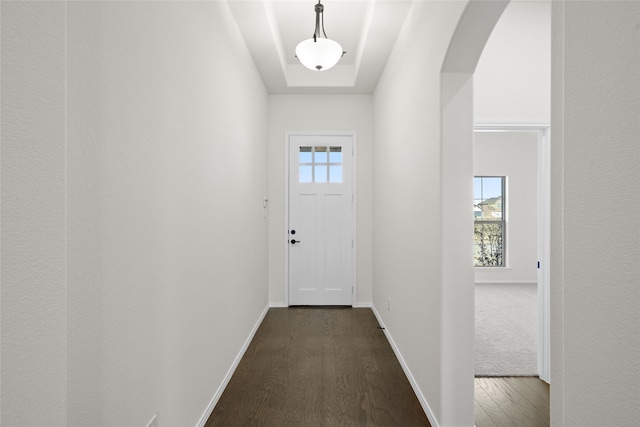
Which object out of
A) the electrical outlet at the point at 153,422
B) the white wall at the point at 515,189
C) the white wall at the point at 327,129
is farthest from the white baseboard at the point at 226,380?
the white wall at the point at 515,189

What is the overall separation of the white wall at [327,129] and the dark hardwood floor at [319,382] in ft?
3.32

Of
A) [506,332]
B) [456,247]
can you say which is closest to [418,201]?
[456,247]

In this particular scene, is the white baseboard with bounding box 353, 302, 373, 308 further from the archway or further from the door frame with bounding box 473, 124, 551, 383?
the archway

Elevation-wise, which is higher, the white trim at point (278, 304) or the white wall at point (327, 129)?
the white wall at point (327, 129)

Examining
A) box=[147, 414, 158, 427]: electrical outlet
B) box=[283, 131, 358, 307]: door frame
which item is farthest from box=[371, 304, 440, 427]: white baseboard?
box=[147, 414, 158, 427]: electrical outlet

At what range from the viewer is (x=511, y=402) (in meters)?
2.16

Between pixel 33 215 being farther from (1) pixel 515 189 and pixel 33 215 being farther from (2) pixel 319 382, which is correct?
(1) pixel 515 189

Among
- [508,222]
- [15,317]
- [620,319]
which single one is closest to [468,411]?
[620,319]

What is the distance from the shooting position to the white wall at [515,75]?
246 cm

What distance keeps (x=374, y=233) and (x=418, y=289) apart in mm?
1869

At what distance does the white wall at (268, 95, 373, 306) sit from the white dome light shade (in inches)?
64.2

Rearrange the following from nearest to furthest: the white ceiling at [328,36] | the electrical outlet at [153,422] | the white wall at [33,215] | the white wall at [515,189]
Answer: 1. the white wall at [33,215]
2. the electrical outlet at [153,422]
3. the white ceiling at [328,36]
4. the white wall at [515,189]

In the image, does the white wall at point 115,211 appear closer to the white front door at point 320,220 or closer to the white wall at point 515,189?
the white front door at point 320,220

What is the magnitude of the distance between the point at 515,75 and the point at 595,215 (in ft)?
7.25
